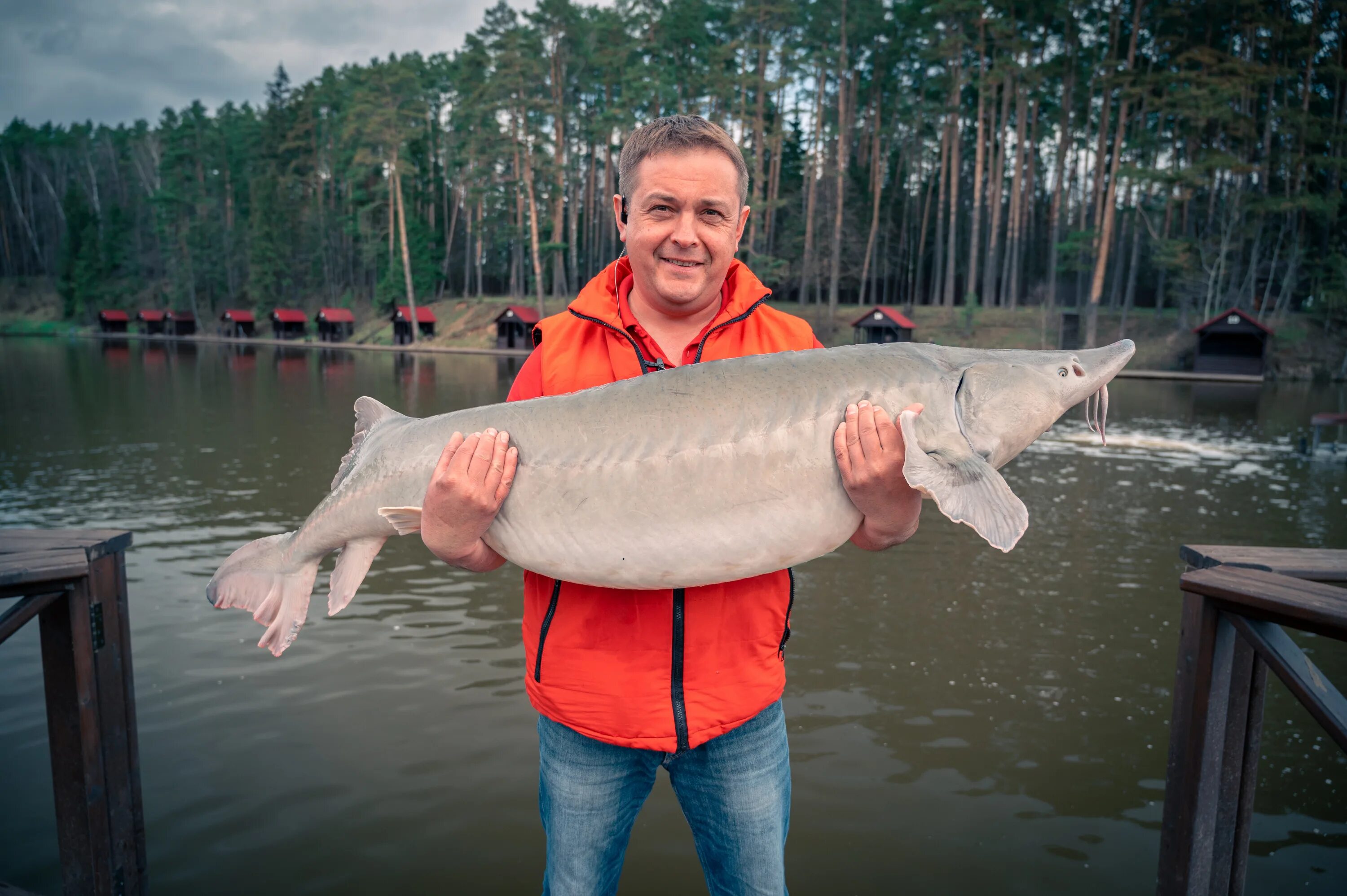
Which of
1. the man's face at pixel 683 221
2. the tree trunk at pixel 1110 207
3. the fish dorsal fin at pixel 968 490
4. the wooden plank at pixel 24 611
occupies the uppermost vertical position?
Answer: the tree trunk at pixel 1110 207

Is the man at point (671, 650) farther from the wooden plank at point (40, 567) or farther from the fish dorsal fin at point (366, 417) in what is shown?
the wooden plank at point (40, 567)

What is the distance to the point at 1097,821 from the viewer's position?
4664 millimetres

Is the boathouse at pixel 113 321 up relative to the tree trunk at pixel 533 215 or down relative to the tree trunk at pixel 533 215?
down

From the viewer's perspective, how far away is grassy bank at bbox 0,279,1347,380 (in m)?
38.5

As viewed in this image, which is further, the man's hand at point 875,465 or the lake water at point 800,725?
the lake water at point 800,725

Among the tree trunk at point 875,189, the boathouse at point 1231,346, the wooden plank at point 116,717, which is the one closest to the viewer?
the wooden plank at point 116,717

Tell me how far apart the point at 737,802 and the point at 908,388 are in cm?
135

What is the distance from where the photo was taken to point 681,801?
2504 mm

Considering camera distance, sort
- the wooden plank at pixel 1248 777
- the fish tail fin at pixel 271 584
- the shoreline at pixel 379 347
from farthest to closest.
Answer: the shoreline at pixel 379 347, the wooden plank at pixel 1248 777, the fish tail fin at pixel 271 584

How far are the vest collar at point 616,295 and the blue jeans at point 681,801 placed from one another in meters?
1.29

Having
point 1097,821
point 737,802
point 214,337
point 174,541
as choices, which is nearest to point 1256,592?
point 737,802

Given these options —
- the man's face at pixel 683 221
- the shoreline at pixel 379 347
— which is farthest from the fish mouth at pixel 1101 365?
the shoreline at pixel 379 347

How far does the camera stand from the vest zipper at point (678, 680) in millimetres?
2334

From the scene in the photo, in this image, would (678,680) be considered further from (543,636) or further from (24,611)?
(24,611)
